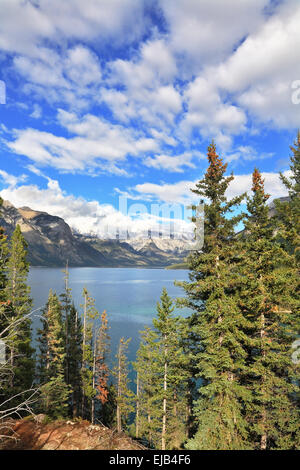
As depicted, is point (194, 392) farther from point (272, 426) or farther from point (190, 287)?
point (190, 287)

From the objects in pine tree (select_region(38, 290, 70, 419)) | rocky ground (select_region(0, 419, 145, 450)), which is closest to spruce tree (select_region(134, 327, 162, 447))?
pine tree (select_region(38, 290, 70, 419))

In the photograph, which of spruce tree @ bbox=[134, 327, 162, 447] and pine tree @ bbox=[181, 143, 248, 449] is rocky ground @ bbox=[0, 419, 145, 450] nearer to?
pine tree @ bbox=[181, 143, 248, 449]

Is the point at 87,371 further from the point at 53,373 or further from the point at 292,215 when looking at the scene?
the point at 292,215

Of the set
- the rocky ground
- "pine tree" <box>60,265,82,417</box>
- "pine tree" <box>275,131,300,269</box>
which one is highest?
"pine tree" <box>275,131,300,269</box>

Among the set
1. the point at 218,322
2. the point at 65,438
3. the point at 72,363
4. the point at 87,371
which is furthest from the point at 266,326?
the point at 72,363

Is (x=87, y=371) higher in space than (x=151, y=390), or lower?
lower

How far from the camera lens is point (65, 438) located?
385 inches

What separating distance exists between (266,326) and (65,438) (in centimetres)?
1170

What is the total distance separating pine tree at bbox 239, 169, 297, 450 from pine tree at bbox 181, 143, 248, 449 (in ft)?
2.80

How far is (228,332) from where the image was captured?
42.7ft

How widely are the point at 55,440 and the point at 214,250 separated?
11598 millimetres

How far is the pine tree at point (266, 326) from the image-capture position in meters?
13.2

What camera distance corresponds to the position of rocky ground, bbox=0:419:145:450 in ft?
30.6
